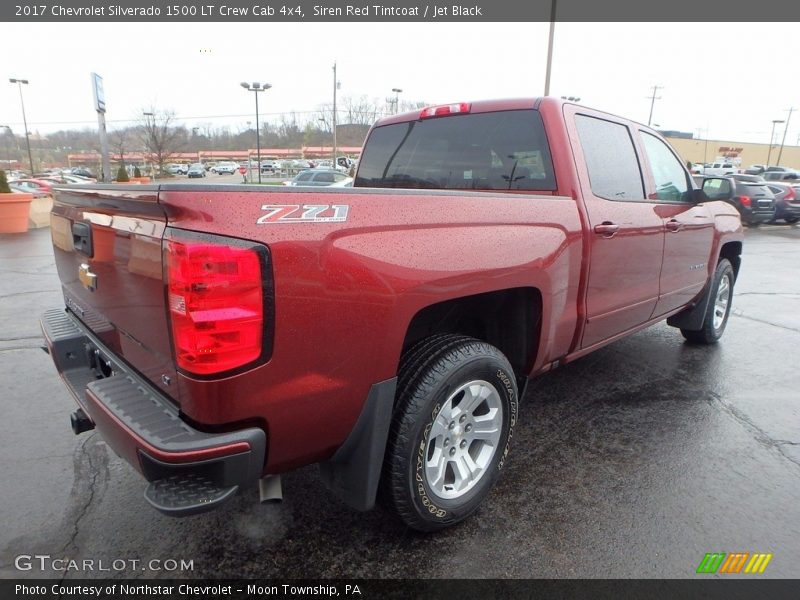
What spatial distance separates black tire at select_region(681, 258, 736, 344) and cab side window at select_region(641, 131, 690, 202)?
3.84 feet

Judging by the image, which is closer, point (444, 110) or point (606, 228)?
point (606, 228)

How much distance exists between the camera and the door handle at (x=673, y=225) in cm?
372

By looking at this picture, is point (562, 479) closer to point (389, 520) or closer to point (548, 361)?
point (548, 361)

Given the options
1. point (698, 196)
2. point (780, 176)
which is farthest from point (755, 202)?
point (780, 176)

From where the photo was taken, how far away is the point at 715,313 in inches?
203

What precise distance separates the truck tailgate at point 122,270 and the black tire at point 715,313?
4.80m

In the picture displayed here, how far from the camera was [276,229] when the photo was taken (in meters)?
1.63

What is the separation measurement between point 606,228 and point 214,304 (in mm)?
2325

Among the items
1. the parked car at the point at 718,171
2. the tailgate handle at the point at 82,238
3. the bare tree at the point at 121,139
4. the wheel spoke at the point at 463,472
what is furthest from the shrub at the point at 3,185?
the parked car at the point at 718,171

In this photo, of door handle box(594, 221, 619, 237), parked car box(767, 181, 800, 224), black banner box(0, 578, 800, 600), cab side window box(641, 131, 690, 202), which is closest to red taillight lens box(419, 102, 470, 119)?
door handle box(594, 221, 619, 237)

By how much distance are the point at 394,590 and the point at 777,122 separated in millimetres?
105132

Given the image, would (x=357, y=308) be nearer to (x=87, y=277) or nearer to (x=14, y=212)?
(x=87, y=277)

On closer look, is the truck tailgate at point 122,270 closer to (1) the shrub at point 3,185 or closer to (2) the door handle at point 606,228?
(2) the door handle at point 606,228

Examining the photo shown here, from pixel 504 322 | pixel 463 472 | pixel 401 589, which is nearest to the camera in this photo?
pixel 401 589
